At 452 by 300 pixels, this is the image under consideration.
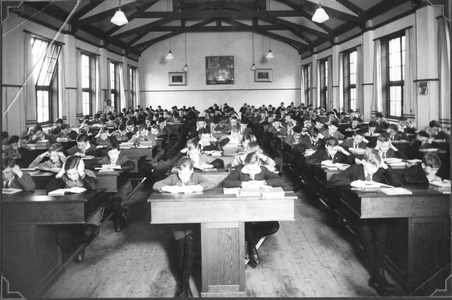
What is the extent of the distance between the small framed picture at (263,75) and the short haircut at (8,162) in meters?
16.5

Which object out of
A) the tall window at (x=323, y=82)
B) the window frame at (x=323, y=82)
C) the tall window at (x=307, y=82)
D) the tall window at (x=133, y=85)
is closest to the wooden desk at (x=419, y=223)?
the window frame at (x=323, y=82)

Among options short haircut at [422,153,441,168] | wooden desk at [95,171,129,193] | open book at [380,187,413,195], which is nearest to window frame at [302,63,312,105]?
wooden desk at [95,171,129,193]

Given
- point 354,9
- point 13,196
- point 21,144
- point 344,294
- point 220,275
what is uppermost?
point 354,9

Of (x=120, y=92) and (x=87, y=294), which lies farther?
(x=120, y=92)

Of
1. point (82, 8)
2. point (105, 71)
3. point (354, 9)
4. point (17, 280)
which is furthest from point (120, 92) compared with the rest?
point (17, 280)

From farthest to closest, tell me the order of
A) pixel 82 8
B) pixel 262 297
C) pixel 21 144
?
1. pixel 82 8
2. pixel 21 144
3. pixel 262 297

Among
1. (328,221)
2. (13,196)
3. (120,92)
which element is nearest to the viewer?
(13,196)

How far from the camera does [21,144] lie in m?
4.03

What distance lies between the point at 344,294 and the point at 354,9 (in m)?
9.55

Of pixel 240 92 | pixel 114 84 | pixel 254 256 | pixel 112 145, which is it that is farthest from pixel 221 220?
pixel 240 92

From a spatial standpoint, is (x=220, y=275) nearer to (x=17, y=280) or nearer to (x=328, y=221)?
(x=17, y=280)

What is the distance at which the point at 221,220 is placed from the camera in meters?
3.22

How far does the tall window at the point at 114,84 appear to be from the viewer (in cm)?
1490

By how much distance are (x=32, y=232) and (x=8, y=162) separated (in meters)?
0.65
